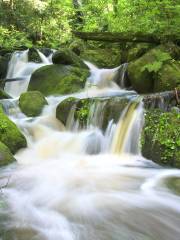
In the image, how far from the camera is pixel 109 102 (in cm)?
896

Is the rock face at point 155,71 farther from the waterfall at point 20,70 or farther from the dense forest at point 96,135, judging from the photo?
the waterfall at point 20,70

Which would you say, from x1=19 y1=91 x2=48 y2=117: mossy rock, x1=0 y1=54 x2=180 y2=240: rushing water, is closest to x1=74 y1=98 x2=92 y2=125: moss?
x1=0 y1=54 x2=180 y2=240: rushing water

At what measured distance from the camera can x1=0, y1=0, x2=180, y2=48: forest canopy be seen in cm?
1116

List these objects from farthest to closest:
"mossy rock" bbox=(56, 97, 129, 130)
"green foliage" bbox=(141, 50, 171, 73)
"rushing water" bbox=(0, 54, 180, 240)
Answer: "green foliage" bbox=(141, 50, 171, 73), "mossy rock" bbox=(56, 97, 129, 130), "rushing water" bbox=(0, 54, 180, 240)

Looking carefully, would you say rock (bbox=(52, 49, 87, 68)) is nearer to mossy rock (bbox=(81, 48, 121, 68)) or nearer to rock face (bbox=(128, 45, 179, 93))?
mossy rock (bbox=(81, 48, 121, 68))

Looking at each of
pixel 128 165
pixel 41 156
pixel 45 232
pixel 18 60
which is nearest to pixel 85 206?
pixel 45 232

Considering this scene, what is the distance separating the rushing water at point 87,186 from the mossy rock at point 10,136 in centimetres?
18

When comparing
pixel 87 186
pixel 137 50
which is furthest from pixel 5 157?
pixel 137 50

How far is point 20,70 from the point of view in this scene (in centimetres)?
1470

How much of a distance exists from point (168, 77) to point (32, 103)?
387 cm

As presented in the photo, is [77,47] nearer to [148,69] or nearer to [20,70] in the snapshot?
[20,70]

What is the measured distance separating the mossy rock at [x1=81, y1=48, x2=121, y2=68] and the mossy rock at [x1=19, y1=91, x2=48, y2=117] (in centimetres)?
427

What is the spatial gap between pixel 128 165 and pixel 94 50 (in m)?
9.65

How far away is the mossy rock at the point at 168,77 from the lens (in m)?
9.61
